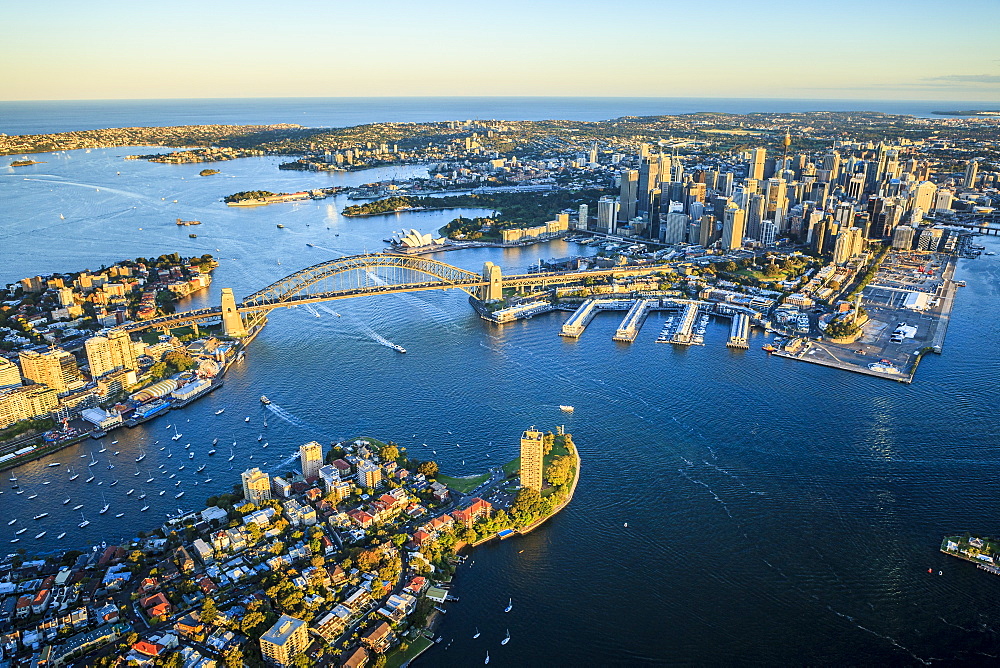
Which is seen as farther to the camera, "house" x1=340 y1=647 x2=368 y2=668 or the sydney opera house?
the sydney opera house

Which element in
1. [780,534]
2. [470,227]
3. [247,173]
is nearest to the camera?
[780,534]

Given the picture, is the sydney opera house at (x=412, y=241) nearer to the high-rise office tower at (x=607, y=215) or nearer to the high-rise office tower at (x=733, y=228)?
the high-rise office tower at (x=607, y=215)

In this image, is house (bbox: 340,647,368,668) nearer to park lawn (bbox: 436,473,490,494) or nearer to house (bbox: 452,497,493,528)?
house (bbox: 452,497,493,528)

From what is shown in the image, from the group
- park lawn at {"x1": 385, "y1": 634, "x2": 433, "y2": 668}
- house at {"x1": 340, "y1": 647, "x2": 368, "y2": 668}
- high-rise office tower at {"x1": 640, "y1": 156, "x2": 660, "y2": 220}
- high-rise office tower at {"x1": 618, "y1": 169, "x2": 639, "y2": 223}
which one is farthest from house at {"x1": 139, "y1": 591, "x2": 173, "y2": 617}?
high-rise office tower at {"x1": 618, "y1": 169, "x2": 639, "y2": 223}

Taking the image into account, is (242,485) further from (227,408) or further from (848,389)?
(848,389)

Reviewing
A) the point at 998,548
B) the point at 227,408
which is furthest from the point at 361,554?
the point at 998,548

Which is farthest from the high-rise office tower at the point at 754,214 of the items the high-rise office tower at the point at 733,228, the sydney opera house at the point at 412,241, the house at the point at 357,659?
the house at the point at 357,659

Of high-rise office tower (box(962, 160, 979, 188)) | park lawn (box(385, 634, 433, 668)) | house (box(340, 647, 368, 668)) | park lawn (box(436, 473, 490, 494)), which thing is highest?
high-rise office tower (box(962, 160, 979, 188))

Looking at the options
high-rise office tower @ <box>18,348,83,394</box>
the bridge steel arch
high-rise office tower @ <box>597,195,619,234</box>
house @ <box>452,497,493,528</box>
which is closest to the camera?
house @ <box>452,497,493,528</box>
